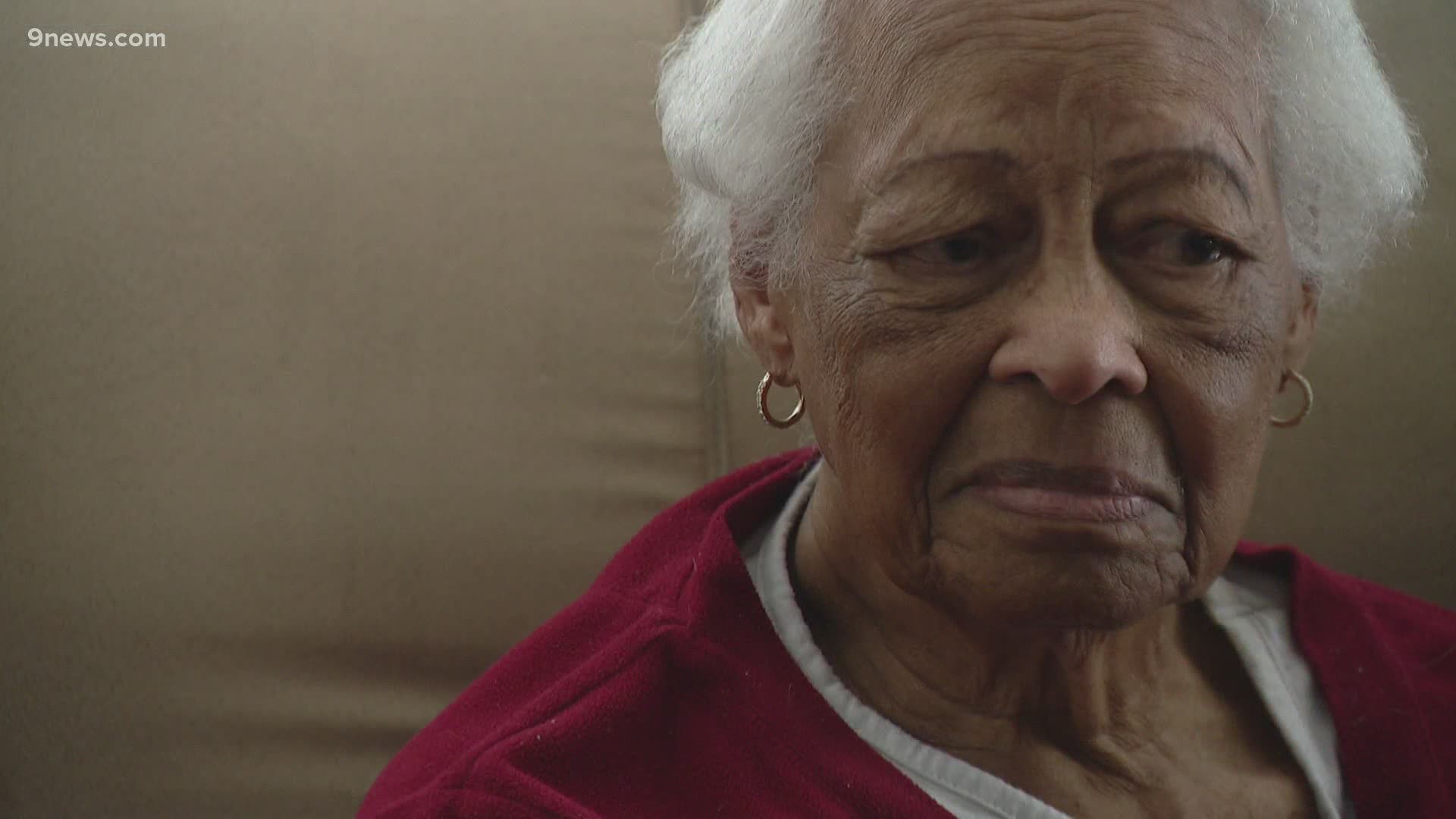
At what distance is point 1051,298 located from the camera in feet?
2.79

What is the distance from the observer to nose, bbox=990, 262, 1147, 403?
815 millimetres

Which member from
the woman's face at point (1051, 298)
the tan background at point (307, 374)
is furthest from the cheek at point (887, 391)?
the tan background at point (307, 374)

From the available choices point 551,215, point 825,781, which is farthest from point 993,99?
point 551,215

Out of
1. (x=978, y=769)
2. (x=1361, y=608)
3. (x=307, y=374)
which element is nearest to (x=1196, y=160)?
(x=978, y=769)

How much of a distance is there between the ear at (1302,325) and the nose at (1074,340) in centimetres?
26

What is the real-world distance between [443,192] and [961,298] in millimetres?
642

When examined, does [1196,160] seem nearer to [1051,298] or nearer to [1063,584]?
[1051,298]

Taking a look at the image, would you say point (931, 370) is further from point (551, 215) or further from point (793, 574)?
point (551, 215)

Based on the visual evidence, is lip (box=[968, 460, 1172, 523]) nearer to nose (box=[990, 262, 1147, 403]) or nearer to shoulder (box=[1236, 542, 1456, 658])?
nose (box=[990, 262, 1147, 403])

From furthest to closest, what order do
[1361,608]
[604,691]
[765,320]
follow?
[1361,608] → [765,320] → [604,691]

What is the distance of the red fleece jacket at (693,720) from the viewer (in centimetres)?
89

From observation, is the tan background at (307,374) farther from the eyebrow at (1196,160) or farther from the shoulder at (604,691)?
the eyebrow at (1196,160)

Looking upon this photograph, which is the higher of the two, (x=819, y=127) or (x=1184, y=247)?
(x=819, y=127)

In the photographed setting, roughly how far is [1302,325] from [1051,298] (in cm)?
36
